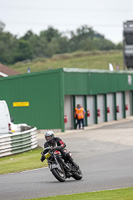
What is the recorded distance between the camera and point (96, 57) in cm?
13038

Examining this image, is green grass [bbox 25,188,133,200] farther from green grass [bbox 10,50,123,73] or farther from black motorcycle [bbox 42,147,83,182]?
green grass [bbox 10,50,123,73]

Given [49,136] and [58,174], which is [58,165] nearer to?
[58,174]

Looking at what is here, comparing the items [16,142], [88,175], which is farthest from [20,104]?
[88,175]

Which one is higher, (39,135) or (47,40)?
(47,40)

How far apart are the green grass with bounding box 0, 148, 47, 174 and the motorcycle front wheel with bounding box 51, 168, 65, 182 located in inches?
176

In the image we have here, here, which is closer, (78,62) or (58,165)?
(58,165)

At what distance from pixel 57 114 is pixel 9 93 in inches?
150

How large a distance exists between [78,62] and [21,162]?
105 metres

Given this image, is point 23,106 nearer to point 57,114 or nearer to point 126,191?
point 57,114

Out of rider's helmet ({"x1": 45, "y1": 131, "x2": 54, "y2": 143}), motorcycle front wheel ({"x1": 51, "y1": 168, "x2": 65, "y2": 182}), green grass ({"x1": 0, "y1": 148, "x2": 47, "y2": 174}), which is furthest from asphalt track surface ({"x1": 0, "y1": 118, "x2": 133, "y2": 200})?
rider's helmet ({"x1": 45, "y1": 131, "x2": 54, "y2": 143})

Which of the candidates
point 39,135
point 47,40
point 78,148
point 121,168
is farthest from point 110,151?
point 47,40

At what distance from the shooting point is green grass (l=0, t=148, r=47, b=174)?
19830 mm

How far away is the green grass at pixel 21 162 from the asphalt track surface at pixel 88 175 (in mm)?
938

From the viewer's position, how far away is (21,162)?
2175 cm
